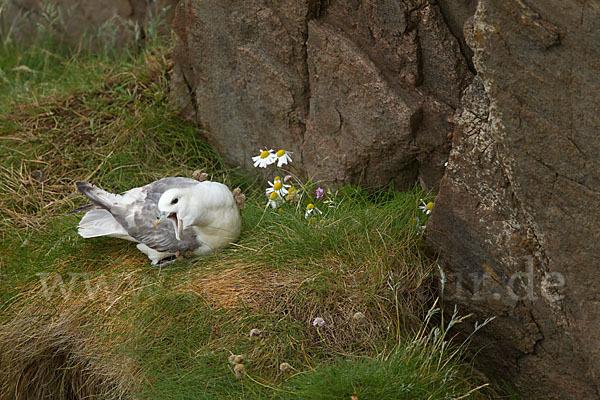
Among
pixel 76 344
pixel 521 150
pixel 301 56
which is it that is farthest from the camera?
pixel 301 56

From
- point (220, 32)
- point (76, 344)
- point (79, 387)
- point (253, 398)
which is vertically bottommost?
point (79, 387)

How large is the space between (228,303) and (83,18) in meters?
2.93

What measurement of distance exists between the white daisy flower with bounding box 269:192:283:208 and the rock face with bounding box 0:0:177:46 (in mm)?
1884

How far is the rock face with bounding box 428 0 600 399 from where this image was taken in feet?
6.81

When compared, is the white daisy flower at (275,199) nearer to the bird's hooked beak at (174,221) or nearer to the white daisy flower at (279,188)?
the white daisy flower at (279,188)

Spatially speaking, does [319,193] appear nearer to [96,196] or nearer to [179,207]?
[179,207]

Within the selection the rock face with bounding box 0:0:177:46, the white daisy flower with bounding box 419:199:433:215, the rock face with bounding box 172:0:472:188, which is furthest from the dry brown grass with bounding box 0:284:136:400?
the rock face with bounding box 0:0:177:46

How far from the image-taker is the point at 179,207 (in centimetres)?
284

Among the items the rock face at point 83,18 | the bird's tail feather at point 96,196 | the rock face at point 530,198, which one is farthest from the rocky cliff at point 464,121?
the rock face at point 83,18

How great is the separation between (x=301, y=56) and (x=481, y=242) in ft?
3.95

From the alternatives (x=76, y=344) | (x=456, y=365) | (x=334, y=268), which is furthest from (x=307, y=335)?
(x=76, y=344)

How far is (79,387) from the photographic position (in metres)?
3.01

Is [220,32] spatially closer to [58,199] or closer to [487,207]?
[58,199]

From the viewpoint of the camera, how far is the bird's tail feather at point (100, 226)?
120 inches
